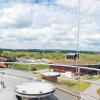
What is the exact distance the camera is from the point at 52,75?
527 centimetres

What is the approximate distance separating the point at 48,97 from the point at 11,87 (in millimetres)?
897

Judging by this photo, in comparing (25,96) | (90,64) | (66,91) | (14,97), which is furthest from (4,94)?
(90,64)

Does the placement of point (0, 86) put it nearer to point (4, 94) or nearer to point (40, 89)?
point (4, 94)

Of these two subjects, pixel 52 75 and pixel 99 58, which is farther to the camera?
pixel 99 58

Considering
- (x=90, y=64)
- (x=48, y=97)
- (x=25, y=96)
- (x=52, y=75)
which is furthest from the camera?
(x=90, y=64)

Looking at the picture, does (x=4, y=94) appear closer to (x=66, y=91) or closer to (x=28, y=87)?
(x=28, y=87)

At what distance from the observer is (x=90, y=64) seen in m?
40.3

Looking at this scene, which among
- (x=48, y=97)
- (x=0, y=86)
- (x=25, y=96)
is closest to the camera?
(x=25, y=96)

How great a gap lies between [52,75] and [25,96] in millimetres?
1599

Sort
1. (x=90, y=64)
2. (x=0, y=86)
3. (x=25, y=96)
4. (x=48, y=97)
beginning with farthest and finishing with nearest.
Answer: (x=90, y=64), (x=0, y=86), (x=48, y=97), (x=25, y=96)

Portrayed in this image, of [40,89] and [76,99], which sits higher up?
[40,89]

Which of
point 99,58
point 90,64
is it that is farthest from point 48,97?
point 99,58

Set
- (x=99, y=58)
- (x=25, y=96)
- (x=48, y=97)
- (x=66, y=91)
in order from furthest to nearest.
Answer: (x=99, y=58), (x=66, y=91), (x=48, y=97), (x=25, y=96)

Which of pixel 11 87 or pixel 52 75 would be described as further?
pixel 52 75
